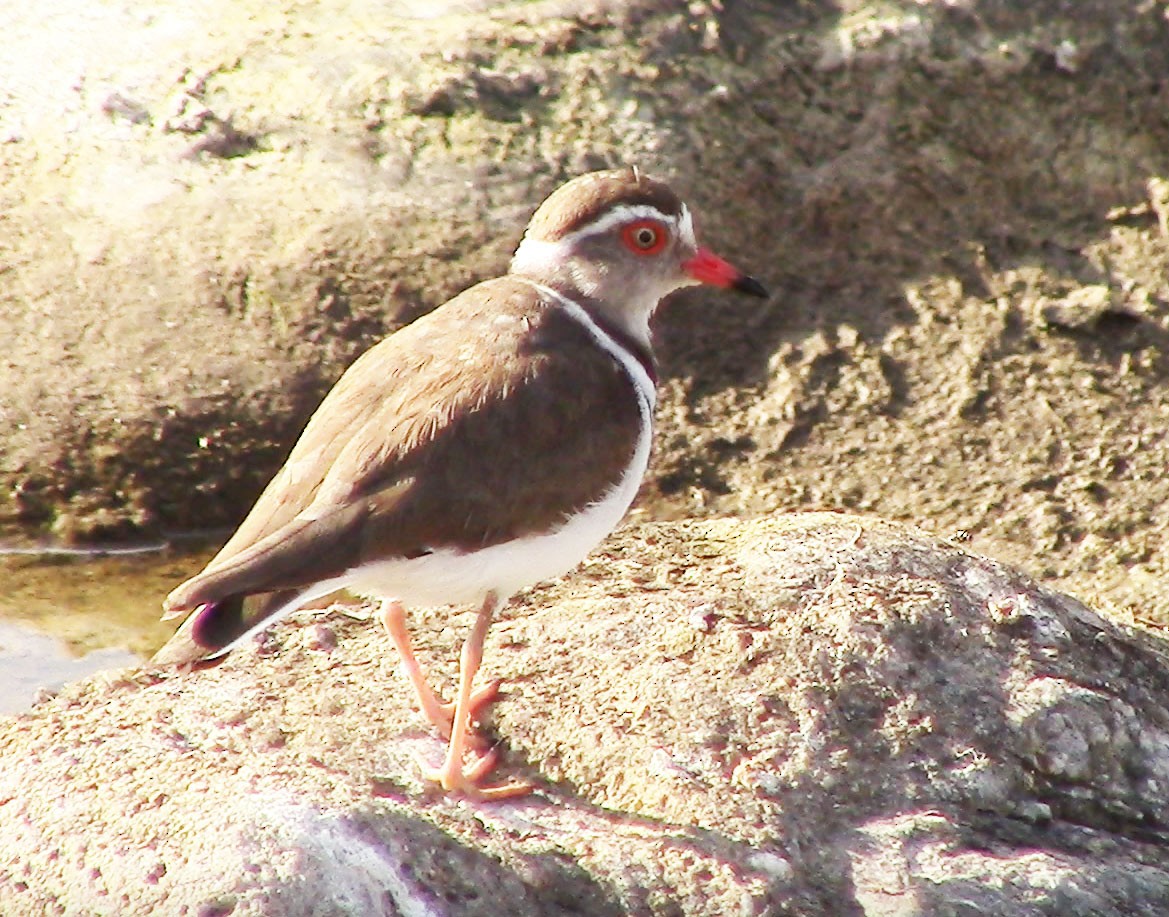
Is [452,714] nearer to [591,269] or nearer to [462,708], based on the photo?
[462,708]

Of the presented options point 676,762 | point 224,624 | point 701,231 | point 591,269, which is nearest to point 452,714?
point 676,762

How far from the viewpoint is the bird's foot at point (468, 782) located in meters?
Result: 5.59

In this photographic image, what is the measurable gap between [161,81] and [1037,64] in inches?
173

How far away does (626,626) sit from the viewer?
245 inches

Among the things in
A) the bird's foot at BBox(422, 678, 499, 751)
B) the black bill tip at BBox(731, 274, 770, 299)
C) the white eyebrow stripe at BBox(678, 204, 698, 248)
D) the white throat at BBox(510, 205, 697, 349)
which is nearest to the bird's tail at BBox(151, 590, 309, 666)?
the bird's foot at BBox(422, 678, 499, 751)

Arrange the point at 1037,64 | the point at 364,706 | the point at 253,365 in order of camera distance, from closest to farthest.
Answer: the point at 364,706 → the point at 253,365 → the point at 1037,64

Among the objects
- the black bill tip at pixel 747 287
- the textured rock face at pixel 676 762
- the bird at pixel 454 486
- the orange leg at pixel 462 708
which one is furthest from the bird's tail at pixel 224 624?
the black bill tip at pixel 747 287

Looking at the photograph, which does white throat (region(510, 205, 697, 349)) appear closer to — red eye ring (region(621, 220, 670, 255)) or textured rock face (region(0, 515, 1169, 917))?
red eye ring (region(621, 220, 670, 255))

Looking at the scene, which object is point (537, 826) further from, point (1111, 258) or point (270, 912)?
point (1111, 258)

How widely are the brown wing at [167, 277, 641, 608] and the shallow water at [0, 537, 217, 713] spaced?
2.29 meters

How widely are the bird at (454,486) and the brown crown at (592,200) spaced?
27 centimetres

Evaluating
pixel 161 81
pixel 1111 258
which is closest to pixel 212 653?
pixel 161 81

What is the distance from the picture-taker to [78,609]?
8.13 metres

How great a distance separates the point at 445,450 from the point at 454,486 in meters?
0.12
